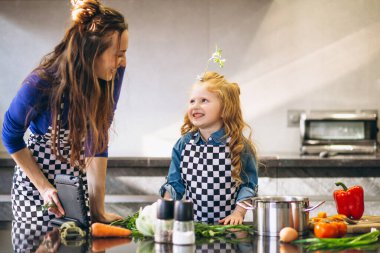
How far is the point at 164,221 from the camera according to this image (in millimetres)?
1633

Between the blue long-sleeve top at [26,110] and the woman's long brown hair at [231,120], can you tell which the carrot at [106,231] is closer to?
the blue long-sleeve top at [26,110]

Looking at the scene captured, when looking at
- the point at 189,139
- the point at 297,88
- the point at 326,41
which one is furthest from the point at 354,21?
the point at 189,139

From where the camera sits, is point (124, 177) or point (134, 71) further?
point (134, 71)

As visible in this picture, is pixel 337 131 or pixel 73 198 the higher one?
pixel 337 131

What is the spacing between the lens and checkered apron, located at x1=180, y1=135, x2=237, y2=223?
7.84 feet

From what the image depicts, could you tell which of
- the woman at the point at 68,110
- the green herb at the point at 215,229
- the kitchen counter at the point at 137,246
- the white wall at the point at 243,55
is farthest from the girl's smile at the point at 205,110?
the white wall at the point at 243,55

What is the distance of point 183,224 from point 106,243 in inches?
8.9

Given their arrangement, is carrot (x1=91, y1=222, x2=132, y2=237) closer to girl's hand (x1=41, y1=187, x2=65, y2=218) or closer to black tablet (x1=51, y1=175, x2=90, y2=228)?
black tablet (x1=51, y1=175, x2=90, y2=228)

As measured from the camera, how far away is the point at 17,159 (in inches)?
81.2

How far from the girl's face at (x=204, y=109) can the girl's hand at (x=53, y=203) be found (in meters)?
0.65

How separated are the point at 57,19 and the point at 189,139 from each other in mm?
2527

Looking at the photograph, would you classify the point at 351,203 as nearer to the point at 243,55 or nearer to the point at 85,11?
the point at 85,11

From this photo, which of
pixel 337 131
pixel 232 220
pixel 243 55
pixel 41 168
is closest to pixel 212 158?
pixel 232 220

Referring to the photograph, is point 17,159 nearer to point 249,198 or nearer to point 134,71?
point 249,198
